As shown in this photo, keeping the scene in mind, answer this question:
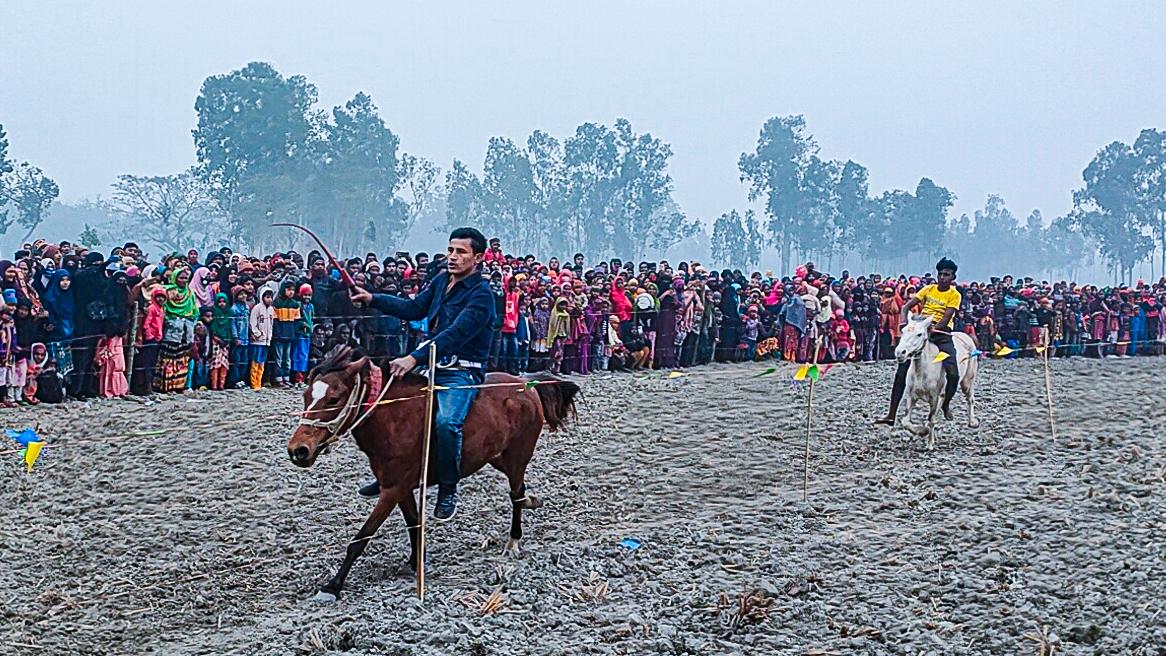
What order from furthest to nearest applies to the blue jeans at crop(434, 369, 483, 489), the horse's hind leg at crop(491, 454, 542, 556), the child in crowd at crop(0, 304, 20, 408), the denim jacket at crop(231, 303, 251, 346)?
1. the denim jacket at crop(231, 303, 251, 346)
2. the child in crowd at crop(0, 304, 20, 408)
3. the horse's hind leg at crop(491, 454, 542, 556)
4. the blue jeans at crop(434, 369, 483, 489)

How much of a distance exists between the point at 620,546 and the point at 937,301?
589 centimetres

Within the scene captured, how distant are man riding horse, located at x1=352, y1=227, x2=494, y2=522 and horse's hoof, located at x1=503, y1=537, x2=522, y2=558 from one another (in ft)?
1.93

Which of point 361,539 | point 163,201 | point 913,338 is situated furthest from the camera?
point 163,201

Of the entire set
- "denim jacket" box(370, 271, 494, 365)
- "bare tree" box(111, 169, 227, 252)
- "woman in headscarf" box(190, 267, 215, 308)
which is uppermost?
"bare tree" box(111, 169, 227, 252)

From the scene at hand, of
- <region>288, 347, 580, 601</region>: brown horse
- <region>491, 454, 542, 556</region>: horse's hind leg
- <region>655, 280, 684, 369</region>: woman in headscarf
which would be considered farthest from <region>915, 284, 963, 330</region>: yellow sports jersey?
<region>655, 280, 684, 369</region>: woman in headscarf

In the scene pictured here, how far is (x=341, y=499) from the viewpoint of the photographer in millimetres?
9227

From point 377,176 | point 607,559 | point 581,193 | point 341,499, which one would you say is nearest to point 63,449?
point 341,499

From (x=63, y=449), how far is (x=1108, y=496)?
30.8 feet

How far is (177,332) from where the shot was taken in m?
14.0

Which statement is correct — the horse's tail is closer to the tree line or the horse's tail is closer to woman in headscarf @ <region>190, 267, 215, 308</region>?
woman in headscarf @ <region>190, 267, 215, 308</region>

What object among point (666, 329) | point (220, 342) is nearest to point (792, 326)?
point (666, 329)

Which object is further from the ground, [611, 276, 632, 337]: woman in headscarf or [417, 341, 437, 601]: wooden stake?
[611, 276, 632, 337]: woman in headscarf

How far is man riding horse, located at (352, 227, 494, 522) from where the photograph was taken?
7160mm

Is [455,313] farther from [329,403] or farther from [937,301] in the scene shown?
[937,301]
